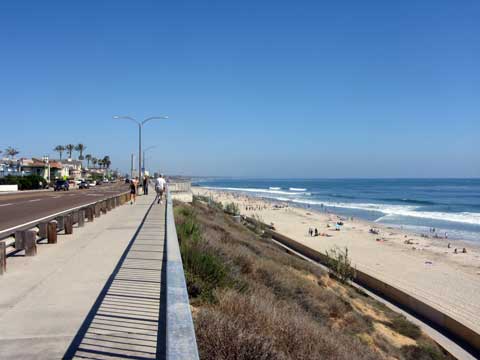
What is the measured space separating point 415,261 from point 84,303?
24002mm

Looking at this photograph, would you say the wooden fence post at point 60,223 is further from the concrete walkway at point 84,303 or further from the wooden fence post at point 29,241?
the wooden fence post at point 29,241

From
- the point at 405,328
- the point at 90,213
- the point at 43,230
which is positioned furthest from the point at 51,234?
the point at 405,328

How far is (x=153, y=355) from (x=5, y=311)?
263 cm

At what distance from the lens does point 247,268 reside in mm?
10656

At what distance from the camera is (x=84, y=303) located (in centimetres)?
592

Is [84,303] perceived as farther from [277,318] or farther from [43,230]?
[43,230]

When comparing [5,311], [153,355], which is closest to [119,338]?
[153,355]

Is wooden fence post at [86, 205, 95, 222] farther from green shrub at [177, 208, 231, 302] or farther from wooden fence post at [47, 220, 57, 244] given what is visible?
green shrub at [177, 208, 231, 302]

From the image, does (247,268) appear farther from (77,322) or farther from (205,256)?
(77,322)

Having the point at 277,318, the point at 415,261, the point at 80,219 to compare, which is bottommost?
the point at 415,261

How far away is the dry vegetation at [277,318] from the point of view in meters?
4.41

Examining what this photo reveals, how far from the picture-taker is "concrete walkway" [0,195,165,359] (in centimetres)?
443

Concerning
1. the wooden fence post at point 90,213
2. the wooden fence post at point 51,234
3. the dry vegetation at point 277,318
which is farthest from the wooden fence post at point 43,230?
the wooden fence post at point 90,213

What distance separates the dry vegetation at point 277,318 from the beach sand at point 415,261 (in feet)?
12.4
